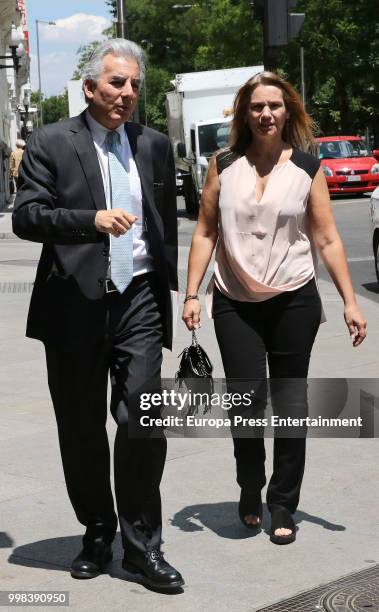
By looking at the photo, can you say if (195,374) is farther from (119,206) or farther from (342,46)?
(342,46)

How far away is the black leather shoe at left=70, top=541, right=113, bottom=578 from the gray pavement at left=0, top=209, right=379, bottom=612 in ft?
0.11

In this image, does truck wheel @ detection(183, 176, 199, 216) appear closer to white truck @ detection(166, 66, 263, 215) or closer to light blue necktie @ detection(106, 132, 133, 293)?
white truck @ detection(166, 66, 263, 215)

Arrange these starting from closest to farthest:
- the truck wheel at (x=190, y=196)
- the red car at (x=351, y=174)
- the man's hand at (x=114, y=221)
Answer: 1. the man's hand at (x=114, y=221)
2. the truck wheel at (x=190, y=196)
3. the red car at (x=351, y=174)

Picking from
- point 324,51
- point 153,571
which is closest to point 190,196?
point 324,51

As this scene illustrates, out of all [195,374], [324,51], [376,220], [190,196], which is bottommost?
[190,196]

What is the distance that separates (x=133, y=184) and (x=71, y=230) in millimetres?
369

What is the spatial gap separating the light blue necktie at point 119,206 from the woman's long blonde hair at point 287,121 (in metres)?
0.68

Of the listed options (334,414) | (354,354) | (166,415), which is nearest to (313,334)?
(334,414)

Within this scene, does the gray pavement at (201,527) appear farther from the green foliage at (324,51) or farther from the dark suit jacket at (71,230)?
the green foliage at (324,51)

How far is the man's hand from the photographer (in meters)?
3.95

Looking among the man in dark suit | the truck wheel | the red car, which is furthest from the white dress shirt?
the red car

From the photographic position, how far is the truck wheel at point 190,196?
2897 cm

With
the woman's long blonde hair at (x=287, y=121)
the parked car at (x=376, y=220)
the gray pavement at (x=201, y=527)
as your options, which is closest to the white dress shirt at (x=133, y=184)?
the woman's long blonde hair at (x=287, y=121)

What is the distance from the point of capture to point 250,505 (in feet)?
16.2
